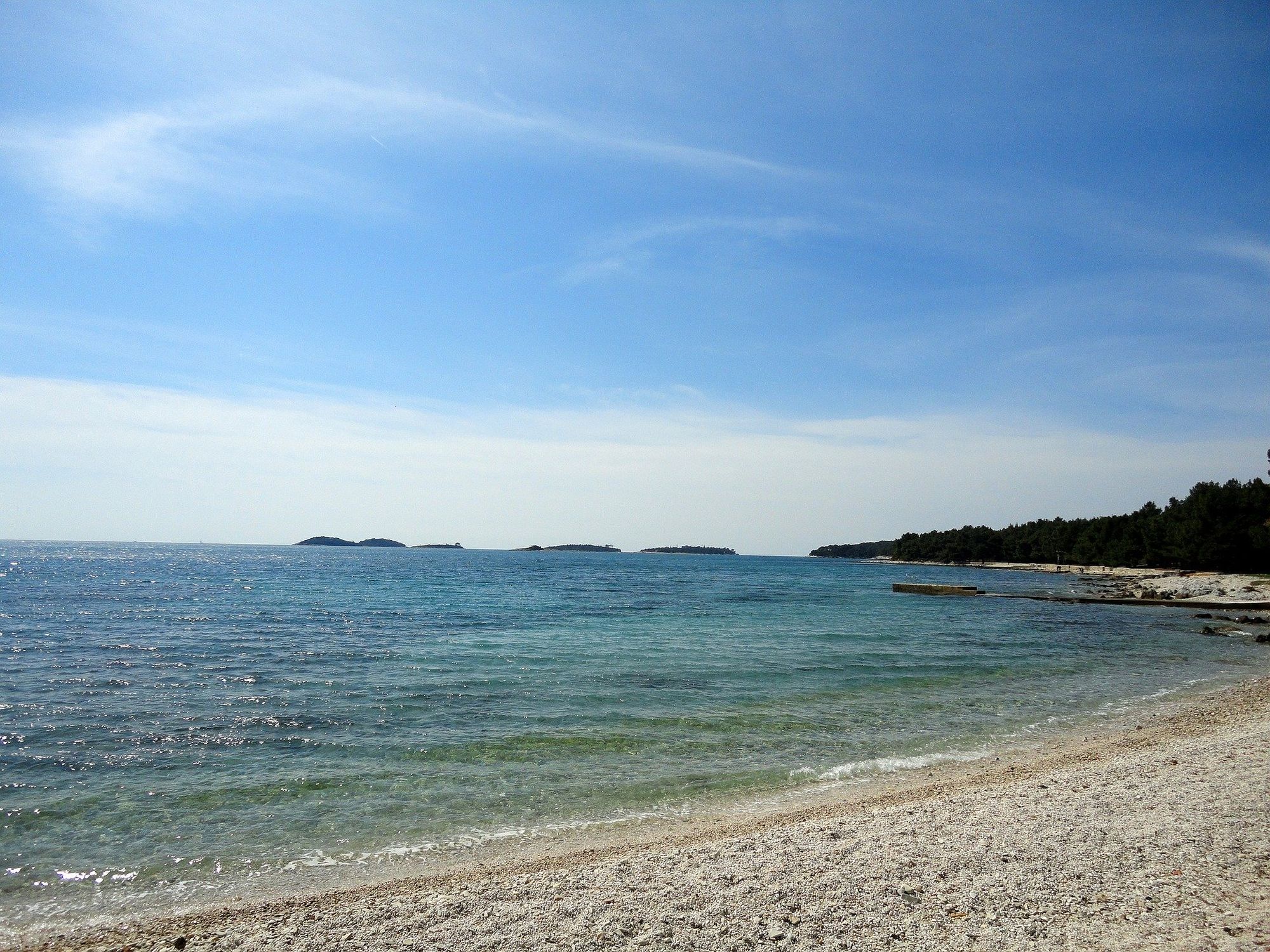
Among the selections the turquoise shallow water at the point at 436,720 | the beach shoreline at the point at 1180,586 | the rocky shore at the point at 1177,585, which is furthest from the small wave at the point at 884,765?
the rocky shore at the point at 1177,585

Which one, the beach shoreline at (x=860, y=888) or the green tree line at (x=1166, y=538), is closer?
the beach shoreline at (x=860, y=888)

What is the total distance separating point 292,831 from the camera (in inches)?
367

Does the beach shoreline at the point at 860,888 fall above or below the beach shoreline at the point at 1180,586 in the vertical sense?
above

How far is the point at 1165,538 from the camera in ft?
274

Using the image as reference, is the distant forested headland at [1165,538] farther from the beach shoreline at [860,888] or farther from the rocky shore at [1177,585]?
the beach shoreline at [860,888]

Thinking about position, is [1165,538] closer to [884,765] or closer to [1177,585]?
[1177,585]

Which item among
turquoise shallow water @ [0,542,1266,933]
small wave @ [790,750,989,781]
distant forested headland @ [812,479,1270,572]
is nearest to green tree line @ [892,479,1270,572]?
distant forested headland @ [812,479,1270,572]

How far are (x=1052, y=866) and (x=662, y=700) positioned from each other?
1095cm

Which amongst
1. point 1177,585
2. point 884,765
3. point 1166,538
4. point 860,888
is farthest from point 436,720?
point 1166,538

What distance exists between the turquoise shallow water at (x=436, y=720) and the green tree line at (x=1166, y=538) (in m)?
43.4

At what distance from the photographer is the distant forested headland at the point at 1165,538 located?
6862 centimetres

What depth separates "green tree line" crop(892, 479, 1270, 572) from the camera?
68.6 m

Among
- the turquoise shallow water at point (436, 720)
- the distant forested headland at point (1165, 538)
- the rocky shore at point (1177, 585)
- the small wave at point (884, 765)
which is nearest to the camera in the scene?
the turquoise shallow water at point (436, 720)

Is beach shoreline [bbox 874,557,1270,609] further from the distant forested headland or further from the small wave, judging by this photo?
the small wave
